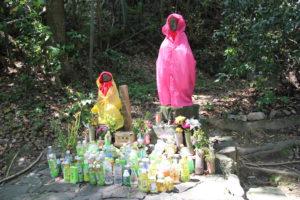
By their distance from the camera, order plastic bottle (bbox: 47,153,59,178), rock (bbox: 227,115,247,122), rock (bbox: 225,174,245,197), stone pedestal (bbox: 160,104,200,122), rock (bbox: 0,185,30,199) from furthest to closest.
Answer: rock (bbox: 227,115,247,122) → stone pedestal (bbox: 160,104,200,122) → plastic bottle (bbox: 47,153,59,178) → rock (bbox: 0,185,30,199) → rock (bbox: 225,174,245,197)

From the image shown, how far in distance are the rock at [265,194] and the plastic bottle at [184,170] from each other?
0.85 m

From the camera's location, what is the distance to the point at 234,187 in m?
3.68

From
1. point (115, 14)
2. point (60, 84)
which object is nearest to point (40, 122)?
point (60, 84)

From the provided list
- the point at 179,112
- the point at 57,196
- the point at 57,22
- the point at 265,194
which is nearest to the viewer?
the point at 57,196

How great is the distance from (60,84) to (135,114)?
2.03 m

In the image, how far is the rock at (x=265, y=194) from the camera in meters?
4.13

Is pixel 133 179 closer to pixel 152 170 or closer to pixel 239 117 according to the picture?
pixel 152 170

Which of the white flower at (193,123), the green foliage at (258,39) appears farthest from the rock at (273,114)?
the white flower at (193,123)

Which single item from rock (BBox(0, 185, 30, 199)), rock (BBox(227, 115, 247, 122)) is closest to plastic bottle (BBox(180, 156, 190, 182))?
rock (BBox(0, 185, 30, 199))

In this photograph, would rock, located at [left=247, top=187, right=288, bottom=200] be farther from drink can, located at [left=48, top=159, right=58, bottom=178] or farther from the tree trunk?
the tree trunk

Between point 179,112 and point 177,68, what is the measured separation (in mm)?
656

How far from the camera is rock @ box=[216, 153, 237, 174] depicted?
414cm

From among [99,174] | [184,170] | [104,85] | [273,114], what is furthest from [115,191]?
[273,114]

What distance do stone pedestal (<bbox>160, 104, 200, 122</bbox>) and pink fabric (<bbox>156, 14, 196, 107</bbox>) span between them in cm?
6
